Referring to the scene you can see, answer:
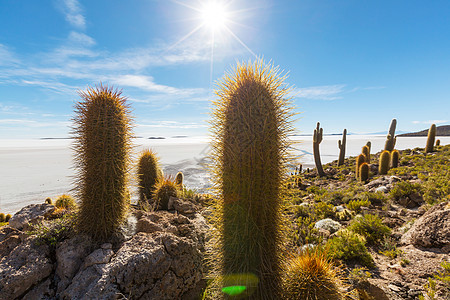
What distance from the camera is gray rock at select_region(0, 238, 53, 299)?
2.33 m

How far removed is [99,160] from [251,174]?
86.4 inches

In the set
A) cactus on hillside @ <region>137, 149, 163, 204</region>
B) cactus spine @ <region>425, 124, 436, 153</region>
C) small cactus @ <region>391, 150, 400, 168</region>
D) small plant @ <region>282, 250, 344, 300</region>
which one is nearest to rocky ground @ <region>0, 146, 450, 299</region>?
small plant @ <region>282, 250, 344, 300</region>

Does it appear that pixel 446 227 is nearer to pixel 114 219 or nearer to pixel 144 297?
pixel 144 297

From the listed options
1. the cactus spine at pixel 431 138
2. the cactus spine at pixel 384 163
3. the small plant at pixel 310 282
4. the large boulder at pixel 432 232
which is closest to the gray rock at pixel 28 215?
the small plant at pixel 310 282

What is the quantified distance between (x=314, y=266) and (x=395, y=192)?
628cm

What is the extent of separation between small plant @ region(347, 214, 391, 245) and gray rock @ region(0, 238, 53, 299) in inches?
222

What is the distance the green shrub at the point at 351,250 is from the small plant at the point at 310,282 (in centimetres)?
138

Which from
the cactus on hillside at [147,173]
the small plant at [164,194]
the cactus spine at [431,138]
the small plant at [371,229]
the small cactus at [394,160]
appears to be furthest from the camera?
the cactus spine at [431,138]

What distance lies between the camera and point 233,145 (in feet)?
7.41

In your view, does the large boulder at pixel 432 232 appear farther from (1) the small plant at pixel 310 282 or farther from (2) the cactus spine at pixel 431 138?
(2) the cactus spine at pixel 431 138

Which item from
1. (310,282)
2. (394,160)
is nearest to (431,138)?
(394,160)

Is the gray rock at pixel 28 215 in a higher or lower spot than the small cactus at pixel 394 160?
lower

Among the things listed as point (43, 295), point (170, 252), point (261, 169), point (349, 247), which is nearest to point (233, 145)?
point (261, 169)

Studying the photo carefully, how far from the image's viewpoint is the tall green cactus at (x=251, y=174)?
2.23 meters
